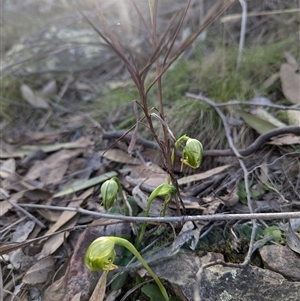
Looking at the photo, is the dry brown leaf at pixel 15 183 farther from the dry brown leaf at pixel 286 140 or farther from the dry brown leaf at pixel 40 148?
the dry brown leaf at pixel 286 140

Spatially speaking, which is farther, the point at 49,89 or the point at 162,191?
the point at 49,89

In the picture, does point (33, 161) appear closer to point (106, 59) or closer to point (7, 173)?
point (7, 173)

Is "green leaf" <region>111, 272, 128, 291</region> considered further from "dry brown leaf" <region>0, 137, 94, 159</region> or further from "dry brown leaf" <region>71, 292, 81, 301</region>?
"dry brown leaf" <region>0, 137, 94, 159</region>

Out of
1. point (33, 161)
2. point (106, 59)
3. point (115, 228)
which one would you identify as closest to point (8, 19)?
point (106, 59)

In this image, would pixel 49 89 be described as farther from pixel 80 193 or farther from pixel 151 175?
pixel 151 175

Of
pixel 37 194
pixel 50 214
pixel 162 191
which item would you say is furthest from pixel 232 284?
pixel 37 194
